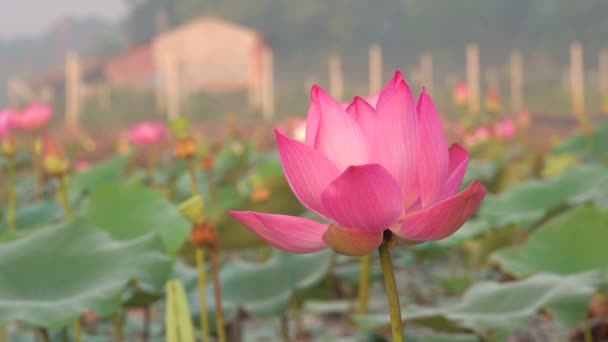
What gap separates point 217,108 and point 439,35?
13752 millimetres

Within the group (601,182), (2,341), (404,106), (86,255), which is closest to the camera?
(404,106)

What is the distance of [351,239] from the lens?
476 millimetres

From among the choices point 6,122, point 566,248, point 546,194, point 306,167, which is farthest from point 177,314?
point 6,122

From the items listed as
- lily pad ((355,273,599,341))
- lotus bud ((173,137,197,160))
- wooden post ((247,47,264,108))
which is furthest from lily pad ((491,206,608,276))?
wooden post ((247,47,264,108))

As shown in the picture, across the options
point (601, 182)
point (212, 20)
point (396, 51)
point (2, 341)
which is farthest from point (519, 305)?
point (396, 51)

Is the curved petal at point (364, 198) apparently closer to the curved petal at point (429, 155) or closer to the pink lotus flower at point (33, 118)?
the curved petal at point (429, 155)

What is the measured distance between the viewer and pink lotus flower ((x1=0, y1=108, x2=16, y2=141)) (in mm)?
1703

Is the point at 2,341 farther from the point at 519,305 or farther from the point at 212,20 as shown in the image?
the point at 212,20

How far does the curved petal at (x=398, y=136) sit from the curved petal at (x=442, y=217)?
0.03 metres

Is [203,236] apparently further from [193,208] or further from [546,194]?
[546,194]

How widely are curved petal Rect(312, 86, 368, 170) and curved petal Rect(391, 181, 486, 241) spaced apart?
0.18 feet

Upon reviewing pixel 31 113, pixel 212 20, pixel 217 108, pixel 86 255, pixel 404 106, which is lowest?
pixel 86 255

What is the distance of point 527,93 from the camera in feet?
→ 73.2

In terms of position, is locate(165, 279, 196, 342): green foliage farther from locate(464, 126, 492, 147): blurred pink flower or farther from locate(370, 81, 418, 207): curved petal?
locate(464, 126, 492, 147): blurred pink flower
